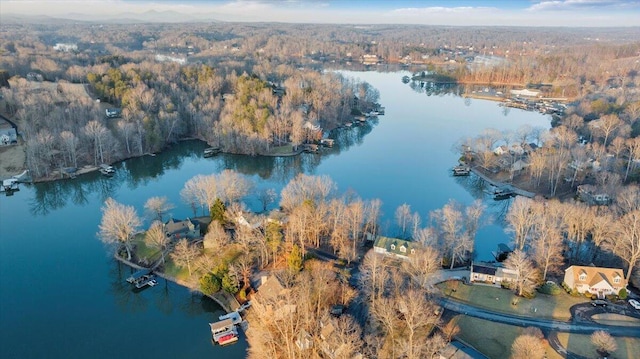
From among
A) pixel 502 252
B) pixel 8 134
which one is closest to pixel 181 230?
pixel 502 252

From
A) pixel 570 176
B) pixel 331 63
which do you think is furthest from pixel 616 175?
pixel 331 63

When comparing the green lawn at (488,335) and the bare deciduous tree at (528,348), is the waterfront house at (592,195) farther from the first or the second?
the bare deciduous tree at (528,348)

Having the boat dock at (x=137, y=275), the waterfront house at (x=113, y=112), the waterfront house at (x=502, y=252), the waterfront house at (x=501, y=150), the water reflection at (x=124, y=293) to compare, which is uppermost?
the waterfront house at (x=113, y=112)

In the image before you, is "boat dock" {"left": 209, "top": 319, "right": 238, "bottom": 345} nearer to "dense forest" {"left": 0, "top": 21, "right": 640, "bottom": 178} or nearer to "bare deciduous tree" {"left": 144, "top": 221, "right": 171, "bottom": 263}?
"bare deciduous tree" {"left": 144, "top": 221, "right": 171, "bottom": 263}

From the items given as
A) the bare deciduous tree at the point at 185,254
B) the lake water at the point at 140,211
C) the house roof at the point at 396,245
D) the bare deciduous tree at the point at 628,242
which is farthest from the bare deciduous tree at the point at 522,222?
the bare deciduous tree at the point at 185,254

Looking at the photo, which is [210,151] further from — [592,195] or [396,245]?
[592,195]

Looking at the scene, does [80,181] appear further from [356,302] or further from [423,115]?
[423,115]

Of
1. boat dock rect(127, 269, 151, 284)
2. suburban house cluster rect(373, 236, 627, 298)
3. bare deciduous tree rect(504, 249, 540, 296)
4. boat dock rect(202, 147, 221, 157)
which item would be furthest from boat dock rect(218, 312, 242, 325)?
boat dock rect(202, 147, 221, 157)
